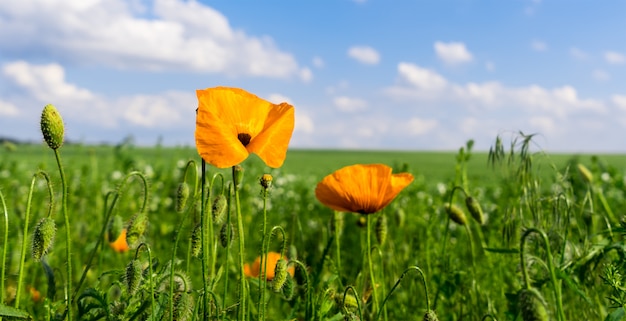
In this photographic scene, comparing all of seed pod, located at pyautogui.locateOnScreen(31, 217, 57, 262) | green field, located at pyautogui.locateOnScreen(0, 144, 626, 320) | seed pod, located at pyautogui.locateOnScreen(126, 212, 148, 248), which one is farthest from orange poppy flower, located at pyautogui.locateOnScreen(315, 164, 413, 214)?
seed pod, located at pyautogui.locateOnScreen(31, 217, 57, 262)

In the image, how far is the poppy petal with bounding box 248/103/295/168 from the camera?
1.43 meters

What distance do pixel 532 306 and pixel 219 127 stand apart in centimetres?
69

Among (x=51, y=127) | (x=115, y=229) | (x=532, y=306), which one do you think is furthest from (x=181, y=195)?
(x=532, y=306)

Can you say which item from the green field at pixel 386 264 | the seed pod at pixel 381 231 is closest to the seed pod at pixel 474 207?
the green field at pixel 386 264

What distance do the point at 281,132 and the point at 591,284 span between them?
1.10m

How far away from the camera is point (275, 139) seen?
1463 millimetres

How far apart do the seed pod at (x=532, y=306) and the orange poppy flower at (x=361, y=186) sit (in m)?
0.80

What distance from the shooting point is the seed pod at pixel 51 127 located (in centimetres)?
135

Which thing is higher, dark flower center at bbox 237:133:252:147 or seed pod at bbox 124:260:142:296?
dark flower center at bbox 237:133:252:147

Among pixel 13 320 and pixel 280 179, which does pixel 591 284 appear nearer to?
pixel 13 320

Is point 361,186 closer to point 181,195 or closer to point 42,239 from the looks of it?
point 181,195

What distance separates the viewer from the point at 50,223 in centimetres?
152

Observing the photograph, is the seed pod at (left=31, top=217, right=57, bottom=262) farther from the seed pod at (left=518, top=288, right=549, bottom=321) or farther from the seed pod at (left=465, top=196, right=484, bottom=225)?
the seed pod at (left=465, top=196, right=484, bottom=225)

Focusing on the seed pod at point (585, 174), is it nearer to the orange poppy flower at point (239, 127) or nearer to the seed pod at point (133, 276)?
the orange poppy flower at point (239, 127)
